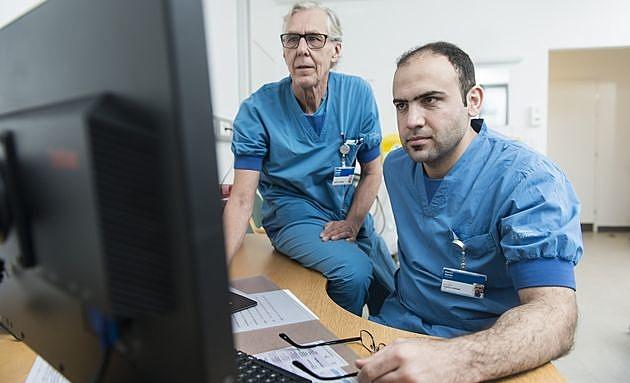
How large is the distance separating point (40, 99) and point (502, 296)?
3.00 feet

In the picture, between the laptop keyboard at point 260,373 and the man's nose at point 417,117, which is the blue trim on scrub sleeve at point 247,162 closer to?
the man's nose at point 417,117

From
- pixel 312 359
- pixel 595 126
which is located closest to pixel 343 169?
pixel 312 359

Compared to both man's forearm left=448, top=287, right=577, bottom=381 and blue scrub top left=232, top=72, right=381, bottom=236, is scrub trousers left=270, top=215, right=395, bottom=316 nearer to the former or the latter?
blue scrub top left=232, top=72, right=381, bottom=236

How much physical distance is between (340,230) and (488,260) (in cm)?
57

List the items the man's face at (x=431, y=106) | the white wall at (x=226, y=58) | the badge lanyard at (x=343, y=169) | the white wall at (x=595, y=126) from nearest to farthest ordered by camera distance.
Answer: the man's face at (x=431, y=106)
the badge lanyard at (x=343, y=169)
the white wall at (x=226, y=58)
the white wall at (x=595, y=126)

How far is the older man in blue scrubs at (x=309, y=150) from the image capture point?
143cm

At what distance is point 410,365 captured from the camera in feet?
1.84

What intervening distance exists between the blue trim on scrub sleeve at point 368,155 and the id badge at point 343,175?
8 cm

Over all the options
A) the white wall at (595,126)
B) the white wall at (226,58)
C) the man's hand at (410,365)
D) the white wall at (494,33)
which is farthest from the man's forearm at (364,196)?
the white wall at (595,126)

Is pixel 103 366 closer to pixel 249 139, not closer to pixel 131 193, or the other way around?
pixel 131 193

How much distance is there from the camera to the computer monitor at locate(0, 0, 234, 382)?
0.27 metres

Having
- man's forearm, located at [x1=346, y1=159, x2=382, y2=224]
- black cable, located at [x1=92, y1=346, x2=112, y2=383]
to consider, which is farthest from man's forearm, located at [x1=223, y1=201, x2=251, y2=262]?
black cable, located at [x1=92, y1=346, x2=112, y2=383]

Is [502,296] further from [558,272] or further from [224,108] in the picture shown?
[224,108]

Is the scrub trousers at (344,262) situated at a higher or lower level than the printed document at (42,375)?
lower
